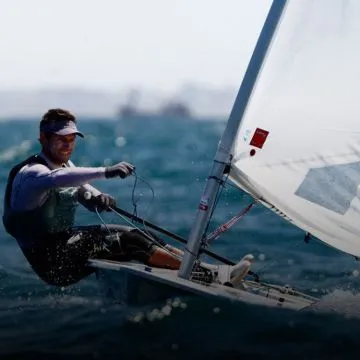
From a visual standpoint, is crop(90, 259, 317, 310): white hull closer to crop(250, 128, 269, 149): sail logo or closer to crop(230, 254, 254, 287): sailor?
crop(230, 254, 254, 287): sailor

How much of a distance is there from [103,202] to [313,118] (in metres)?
1.59

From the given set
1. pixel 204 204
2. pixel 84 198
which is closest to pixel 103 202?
pixel 84 198

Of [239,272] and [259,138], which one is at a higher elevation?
[259,138]

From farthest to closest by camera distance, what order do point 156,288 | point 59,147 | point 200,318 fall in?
point 59,147 < point 200,318 < point 156,288

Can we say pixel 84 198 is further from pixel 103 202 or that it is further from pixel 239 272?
pixel 239 272

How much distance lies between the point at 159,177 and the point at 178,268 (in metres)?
8.65

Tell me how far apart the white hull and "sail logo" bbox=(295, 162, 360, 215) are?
0.68 metres

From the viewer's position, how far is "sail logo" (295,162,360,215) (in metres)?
4.76

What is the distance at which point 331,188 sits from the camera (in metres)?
4.77

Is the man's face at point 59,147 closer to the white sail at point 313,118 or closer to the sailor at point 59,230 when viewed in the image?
the sailor at point 59,230

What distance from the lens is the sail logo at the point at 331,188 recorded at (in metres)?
4.76

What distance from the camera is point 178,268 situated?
5.00 meters

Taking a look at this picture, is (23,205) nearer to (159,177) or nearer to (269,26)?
(269,26)

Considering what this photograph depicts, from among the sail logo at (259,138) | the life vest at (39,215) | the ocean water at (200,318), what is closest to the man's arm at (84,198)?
the life vest at (39,215)
